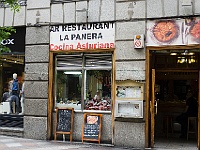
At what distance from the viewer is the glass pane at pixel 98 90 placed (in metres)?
11.1

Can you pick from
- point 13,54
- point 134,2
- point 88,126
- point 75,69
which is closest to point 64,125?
point 88,126

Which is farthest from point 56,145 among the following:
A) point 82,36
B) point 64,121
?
point 82,36

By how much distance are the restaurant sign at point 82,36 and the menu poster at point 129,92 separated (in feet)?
4.50

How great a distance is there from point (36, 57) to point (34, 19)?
1323 millimetres

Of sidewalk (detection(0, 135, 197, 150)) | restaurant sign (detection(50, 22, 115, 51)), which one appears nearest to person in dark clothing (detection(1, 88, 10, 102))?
sidewalk (detection(0, 135, 197, 150))

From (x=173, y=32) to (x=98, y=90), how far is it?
3.04 meters

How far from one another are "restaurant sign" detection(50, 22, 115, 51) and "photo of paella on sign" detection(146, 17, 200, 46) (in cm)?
126

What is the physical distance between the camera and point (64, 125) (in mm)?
11195

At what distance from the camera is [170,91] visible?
13.8 meters

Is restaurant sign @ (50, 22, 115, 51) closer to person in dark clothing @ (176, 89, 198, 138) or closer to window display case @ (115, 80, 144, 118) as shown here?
window display case @ (115, 80, 144, 118)

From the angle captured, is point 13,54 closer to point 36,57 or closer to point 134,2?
point 36,57

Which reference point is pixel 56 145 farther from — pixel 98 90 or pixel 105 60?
pixel 105 60

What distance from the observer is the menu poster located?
407 inches

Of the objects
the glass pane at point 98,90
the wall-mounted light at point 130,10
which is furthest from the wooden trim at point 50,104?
the wall-mounted light at point 130,10
